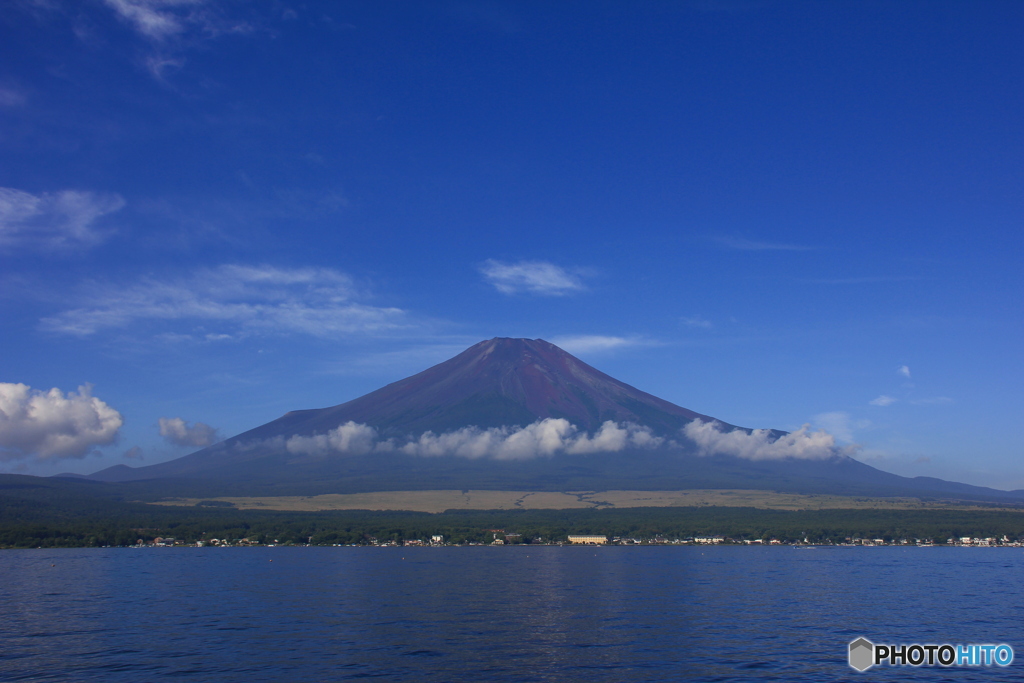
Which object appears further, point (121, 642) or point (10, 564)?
point (10, 564)

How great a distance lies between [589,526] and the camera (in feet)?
432

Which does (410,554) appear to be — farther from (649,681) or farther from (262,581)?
(649,681)

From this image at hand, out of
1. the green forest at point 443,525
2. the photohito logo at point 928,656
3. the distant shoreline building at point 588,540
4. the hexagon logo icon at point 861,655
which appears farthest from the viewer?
the green forest at point 443,525

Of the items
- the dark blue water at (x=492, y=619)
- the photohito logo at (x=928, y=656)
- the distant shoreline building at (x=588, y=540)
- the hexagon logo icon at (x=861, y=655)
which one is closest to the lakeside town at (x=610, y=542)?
the distant shoreline building at (x=588, y=540)

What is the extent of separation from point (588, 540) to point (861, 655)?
90.0 m

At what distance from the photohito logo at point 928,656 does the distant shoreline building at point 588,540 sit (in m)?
86.5

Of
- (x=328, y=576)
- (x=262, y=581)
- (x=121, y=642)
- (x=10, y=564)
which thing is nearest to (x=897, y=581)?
(x=328, y=576)

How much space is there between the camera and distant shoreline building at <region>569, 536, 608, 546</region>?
121m

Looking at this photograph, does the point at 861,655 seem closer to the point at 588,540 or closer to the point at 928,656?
the point at 928,656

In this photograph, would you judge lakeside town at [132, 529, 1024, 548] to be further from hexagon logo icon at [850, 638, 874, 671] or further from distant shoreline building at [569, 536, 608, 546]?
hexagon logo icon at [850, 638, 874, 671]

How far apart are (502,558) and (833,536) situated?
209 feet

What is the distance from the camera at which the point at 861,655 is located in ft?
114

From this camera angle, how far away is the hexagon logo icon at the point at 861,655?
33781 mm

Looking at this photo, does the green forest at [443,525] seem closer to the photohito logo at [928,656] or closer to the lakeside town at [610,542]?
the lakeside town at [610,542]
